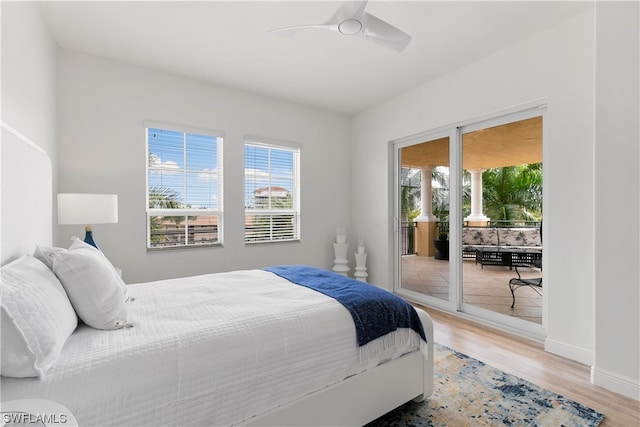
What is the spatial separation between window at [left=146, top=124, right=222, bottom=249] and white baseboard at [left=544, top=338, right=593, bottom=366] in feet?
11.6

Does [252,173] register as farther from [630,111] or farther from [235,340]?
[630,111]

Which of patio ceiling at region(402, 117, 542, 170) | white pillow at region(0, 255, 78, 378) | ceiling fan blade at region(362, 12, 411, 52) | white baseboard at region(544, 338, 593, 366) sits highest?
ceiling fan blade at region(362, 12, 411, 52)

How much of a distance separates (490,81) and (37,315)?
3766 millimetres

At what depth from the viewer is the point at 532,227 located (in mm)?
2961

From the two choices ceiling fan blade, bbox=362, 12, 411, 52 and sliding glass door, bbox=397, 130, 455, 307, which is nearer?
ceiling fan blade, bbox=362, 12, 411, 52

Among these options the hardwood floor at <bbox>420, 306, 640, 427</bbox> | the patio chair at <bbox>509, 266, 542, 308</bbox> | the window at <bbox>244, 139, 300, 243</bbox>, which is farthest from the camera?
the window at <bbox>244, 139, 300, 243</bbox>

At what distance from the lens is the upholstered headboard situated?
1410mm

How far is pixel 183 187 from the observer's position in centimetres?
364

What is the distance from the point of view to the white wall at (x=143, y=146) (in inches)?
119

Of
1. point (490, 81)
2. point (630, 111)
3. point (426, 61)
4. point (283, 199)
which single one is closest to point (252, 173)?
point (283, 199)

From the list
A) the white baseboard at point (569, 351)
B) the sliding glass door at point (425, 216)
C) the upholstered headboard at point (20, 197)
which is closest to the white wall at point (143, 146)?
the upholstered headboard at point (20, 197)

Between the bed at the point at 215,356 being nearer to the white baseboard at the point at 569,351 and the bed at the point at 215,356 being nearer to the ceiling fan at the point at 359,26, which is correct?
the white baseboard at the point at 569,351

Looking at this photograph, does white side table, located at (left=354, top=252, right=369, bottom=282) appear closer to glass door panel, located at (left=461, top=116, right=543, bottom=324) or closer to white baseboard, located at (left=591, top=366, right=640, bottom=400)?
glass door panel, located at (left=461, top=116, right=543, bottom=324)

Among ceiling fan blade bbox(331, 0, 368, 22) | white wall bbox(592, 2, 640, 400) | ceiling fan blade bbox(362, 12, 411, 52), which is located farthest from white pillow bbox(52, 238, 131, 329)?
white wall bbox(592, 2, 640, 400)
